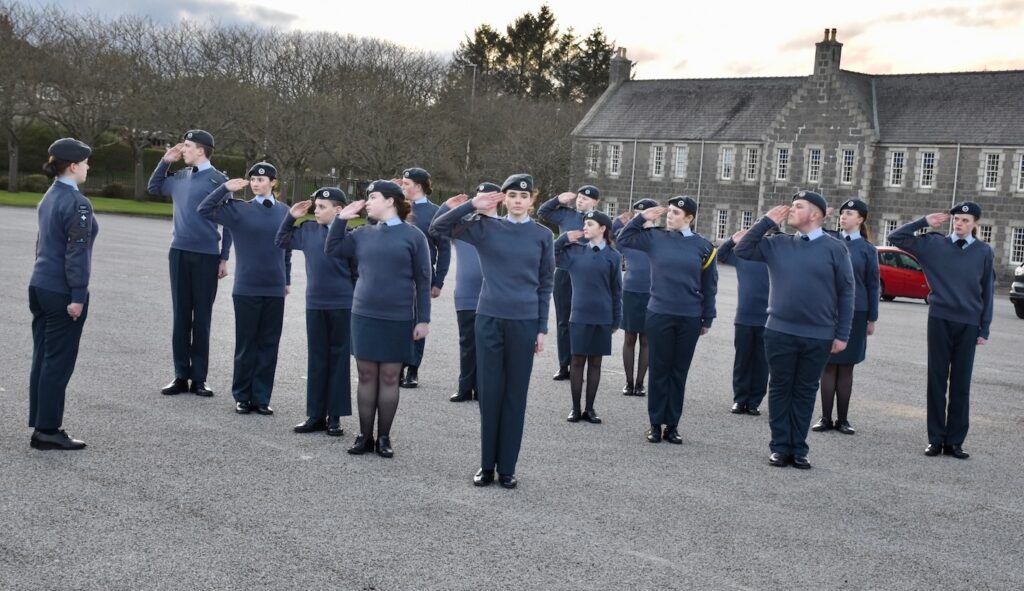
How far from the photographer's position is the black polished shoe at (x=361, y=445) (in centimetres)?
788

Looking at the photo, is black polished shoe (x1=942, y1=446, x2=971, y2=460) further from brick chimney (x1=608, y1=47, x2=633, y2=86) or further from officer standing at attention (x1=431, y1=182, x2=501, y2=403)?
brick chimney (x1=608, y1=47, x2=633, y2=86)

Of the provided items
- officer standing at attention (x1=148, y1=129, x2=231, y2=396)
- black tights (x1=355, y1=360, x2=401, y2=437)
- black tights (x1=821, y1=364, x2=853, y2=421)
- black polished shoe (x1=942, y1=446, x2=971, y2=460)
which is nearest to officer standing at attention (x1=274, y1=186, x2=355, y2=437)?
black tights (x1=355, y1=360, x2=401, y2=437)

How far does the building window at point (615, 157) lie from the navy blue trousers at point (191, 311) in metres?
55.7

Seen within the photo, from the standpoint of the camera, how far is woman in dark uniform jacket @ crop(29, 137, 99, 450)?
743 centimetres

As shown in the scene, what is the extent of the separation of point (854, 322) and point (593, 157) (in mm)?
56160

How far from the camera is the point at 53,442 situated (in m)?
7.41

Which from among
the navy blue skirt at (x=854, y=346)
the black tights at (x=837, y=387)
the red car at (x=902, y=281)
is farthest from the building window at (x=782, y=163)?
the black tights at (x=837, y=387)

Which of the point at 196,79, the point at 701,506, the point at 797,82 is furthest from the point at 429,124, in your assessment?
the point at 701,506

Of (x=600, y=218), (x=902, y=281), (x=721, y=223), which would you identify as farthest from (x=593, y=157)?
(x=600, y=218)

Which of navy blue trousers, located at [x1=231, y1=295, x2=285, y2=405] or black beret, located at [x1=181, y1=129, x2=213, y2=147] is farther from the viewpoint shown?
black beret, located at [x1=181, y1=129, x2=213, y2=147]

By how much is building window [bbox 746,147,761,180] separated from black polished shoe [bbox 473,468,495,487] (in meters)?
53.1

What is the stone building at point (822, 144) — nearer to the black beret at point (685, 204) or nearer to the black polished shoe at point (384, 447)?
the black beret at point (685, 204)

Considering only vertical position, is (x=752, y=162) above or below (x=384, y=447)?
above

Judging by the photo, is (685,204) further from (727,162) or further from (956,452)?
(727,162)
